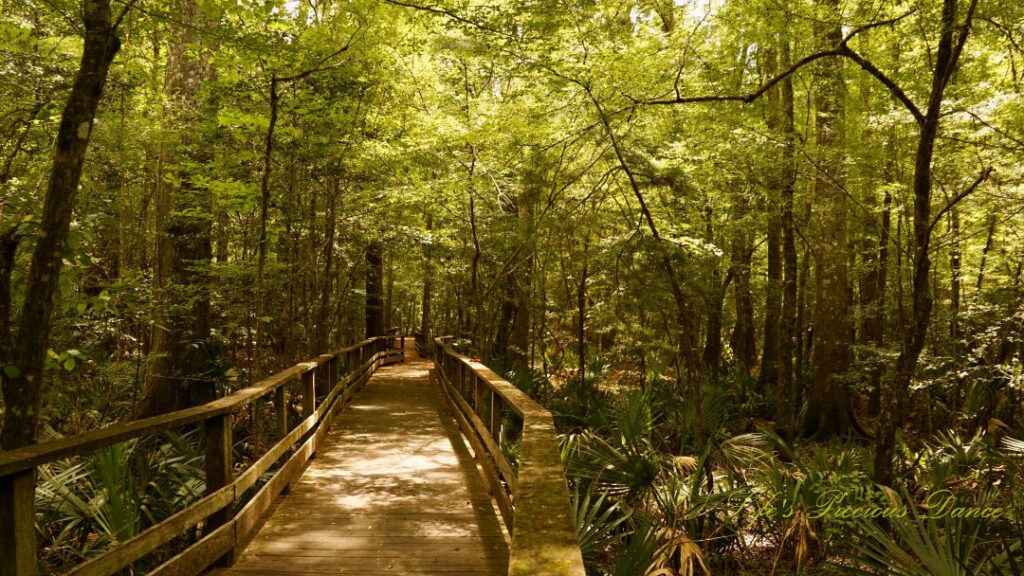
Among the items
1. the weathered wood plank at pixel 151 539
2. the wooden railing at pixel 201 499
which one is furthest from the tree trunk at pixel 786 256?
the weathered wood plank at pixel 151 539

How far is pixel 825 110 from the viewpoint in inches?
428

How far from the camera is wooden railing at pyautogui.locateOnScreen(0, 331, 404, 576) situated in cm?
214

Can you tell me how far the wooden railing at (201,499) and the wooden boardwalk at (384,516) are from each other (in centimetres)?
22

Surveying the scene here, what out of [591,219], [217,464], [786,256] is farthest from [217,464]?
[591,219]

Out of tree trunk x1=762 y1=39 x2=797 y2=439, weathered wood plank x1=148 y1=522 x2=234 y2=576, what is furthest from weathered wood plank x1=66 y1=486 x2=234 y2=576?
tree trunk x1=762 y1=39 x2=797 y2=439

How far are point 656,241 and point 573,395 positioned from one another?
4920 mm

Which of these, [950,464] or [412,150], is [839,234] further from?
[412,150]

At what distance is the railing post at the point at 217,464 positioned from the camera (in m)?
3.73

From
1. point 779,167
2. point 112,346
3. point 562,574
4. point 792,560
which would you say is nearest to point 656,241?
point 779,167

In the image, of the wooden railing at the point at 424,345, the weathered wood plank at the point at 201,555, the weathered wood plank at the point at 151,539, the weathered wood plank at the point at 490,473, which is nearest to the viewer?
the weathered wood plank at the point at 151,539

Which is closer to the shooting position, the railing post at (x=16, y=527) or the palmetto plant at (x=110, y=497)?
the railing post at (x=16, y=527)

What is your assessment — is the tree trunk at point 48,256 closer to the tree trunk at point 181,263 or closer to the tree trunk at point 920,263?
the tree trunk at point 181,263

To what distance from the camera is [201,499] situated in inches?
146

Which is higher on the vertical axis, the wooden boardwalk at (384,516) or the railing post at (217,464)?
the railing post at (217,464)
